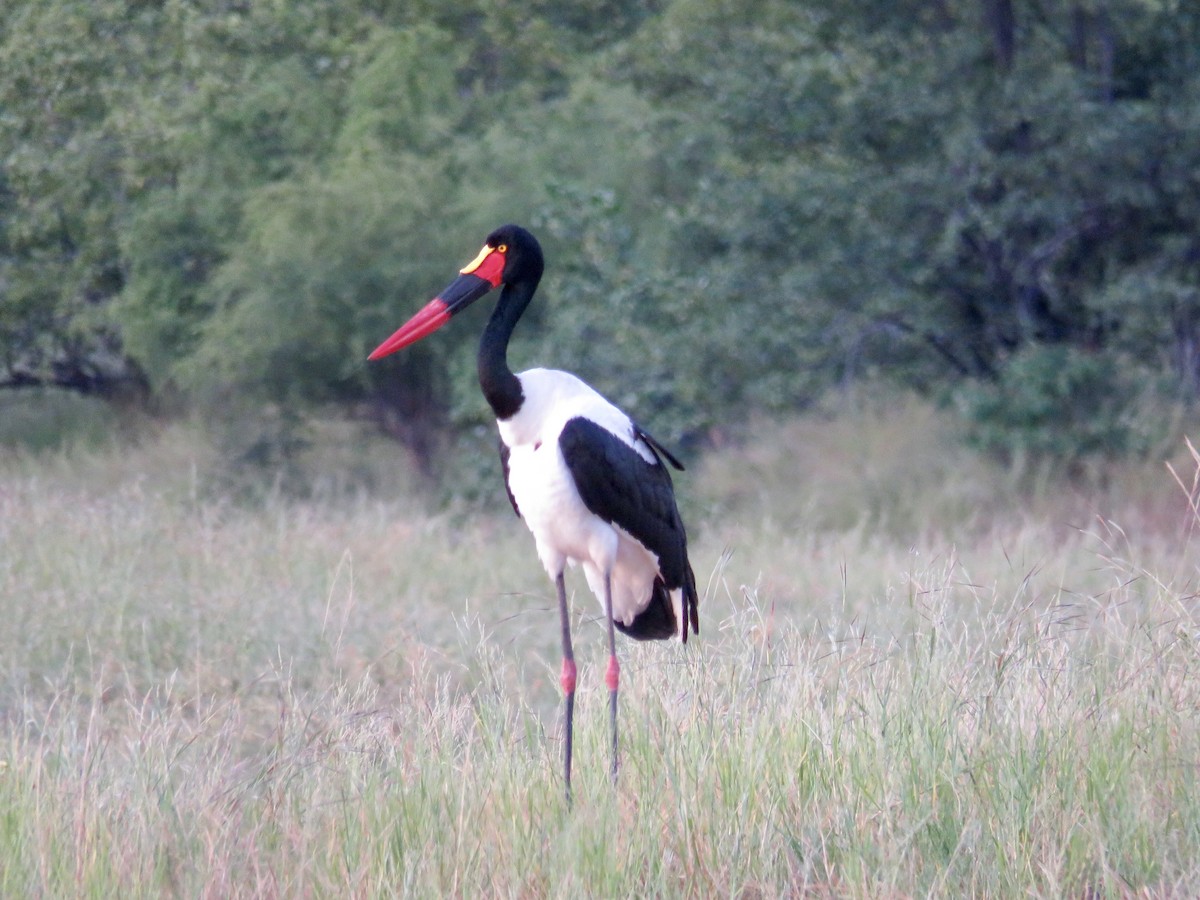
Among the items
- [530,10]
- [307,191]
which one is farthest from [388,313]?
[530,10]

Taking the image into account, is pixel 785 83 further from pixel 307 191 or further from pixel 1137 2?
pixel 307 191

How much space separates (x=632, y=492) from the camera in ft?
15.1

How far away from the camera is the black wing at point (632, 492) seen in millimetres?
4480

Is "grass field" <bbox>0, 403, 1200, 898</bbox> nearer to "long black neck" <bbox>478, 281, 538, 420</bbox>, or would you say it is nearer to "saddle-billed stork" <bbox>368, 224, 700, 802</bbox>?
"saddle-billed stork" <bbox>368, 224, 700, 802</bbox>

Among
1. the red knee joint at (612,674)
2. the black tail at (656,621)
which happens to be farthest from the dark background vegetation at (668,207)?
the red knee joint at (612,674)

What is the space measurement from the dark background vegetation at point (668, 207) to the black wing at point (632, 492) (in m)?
6.28

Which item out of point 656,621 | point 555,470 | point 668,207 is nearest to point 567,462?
point 555,470

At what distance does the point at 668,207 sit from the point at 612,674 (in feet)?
26.2

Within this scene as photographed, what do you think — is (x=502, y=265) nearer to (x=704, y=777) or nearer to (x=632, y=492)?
(x=632, y=492)

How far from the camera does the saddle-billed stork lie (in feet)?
14.7

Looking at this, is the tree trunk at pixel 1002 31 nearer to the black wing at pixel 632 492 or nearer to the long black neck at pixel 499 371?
the black wing at pixel 632 492

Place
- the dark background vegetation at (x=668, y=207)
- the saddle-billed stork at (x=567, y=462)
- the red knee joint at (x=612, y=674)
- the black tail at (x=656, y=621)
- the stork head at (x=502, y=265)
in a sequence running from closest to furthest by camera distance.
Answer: the red knee joint at (x=612, y=674) → the saddle-billed stork at (x=567, y=462) → the stork head at (x=502, y=265) → the black tail at (x=656, y=621) → the dark background vegetation at (x=668, y=207)

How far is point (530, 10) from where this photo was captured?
14945 millimetres

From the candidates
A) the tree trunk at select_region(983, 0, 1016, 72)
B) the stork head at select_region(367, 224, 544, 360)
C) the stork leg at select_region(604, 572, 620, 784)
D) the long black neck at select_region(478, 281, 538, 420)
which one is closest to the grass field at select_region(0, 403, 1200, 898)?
the stork leg at select_region(604, 572, 620, 784)
